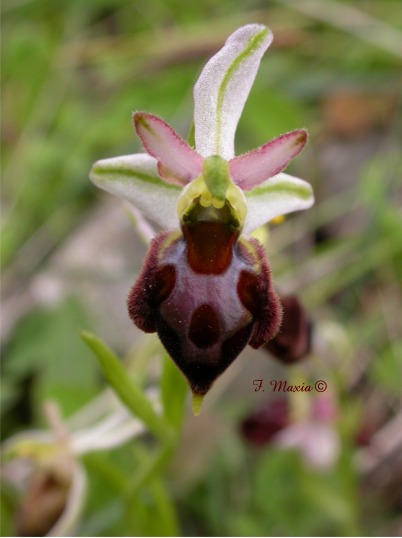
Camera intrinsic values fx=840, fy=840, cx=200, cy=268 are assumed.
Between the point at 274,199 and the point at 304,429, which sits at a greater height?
the point at 274,199

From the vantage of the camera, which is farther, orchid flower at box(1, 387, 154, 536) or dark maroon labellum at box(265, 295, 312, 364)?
orchid flower at box(1, 387, 154, 536)

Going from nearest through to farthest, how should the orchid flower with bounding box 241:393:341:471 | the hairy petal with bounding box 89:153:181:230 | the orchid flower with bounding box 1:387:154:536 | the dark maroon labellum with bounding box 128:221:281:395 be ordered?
the dark maroon labellum with bounding box 128:221:281:395
the hairy petal with bounding box 89:153:181:230
the orchid flower with bounding box 1:387:154:536
the orchid flower with bounding box 241:393:341:471

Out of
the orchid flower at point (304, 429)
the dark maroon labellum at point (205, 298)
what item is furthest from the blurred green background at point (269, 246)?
the dark maroon labellum at point (205, 298)

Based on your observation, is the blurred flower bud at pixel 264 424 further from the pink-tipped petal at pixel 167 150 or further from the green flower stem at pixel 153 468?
the pink-tipped petal at pixel 167 150

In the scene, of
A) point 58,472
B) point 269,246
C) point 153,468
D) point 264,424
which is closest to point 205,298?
point 153,468

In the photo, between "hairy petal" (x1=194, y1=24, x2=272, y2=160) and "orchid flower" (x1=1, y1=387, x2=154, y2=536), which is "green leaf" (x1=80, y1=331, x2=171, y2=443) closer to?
"orchid flower" (x1=1, y1=387, x2=154, y2=536)

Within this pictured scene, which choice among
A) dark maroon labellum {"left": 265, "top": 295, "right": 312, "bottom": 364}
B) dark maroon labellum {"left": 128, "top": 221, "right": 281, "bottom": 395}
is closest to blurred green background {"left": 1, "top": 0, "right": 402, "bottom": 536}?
dark maroon labellum {"left": 265, "top": 295, "right": 312, "bottom": 364}

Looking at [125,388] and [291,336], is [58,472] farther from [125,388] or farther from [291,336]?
[291,336]
